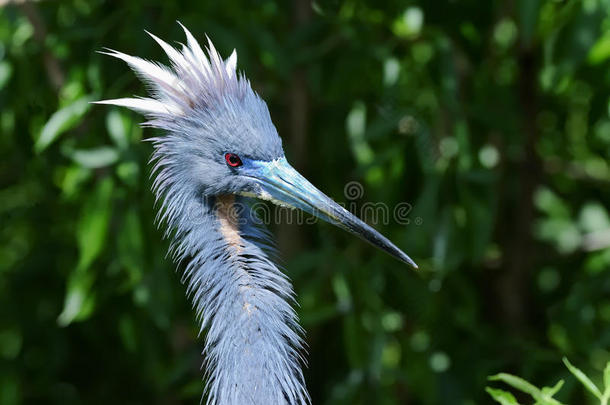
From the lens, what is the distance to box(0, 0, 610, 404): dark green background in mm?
2709

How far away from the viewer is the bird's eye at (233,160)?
192cm

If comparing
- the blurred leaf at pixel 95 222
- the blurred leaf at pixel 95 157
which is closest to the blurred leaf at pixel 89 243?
the blurred leaf at pixel 95 222

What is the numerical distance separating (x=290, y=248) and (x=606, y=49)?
1.58 meters

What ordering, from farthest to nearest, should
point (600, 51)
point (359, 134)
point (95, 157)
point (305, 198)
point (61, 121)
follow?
point (359, 134), point (95, 157), point (61, 121), point (600, 51), point (305, 198)

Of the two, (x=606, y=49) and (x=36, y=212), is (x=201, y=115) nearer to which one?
(x=606, y=49)

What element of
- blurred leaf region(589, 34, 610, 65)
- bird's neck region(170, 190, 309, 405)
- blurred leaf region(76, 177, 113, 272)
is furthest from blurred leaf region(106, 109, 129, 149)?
blurred leaf region(589, 34, 610, 65)

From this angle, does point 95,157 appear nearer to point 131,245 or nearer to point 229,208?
point 131,245

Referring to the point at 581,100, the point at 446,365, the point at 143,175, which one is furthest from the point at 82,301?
the point at 581,100

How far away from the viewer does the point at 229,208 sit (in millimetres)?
1974

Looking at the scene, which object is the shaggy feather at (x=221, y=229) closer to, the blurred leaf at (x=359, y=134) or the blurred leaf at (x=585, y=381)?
the blurred leaf at (x=585, y=381)

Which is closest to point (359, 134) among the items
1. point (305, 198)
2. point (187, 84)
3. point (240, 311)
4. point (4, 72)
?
point (305, 198)

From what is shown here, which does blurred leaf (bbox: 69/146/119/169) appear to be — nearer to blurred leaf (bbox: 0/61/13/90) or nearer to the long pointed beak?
blurred leaf (bbox: 0/61/13/90)

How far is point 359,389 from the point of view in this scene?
291 centimetres

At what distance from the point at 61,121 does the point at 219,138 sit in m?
0.83
